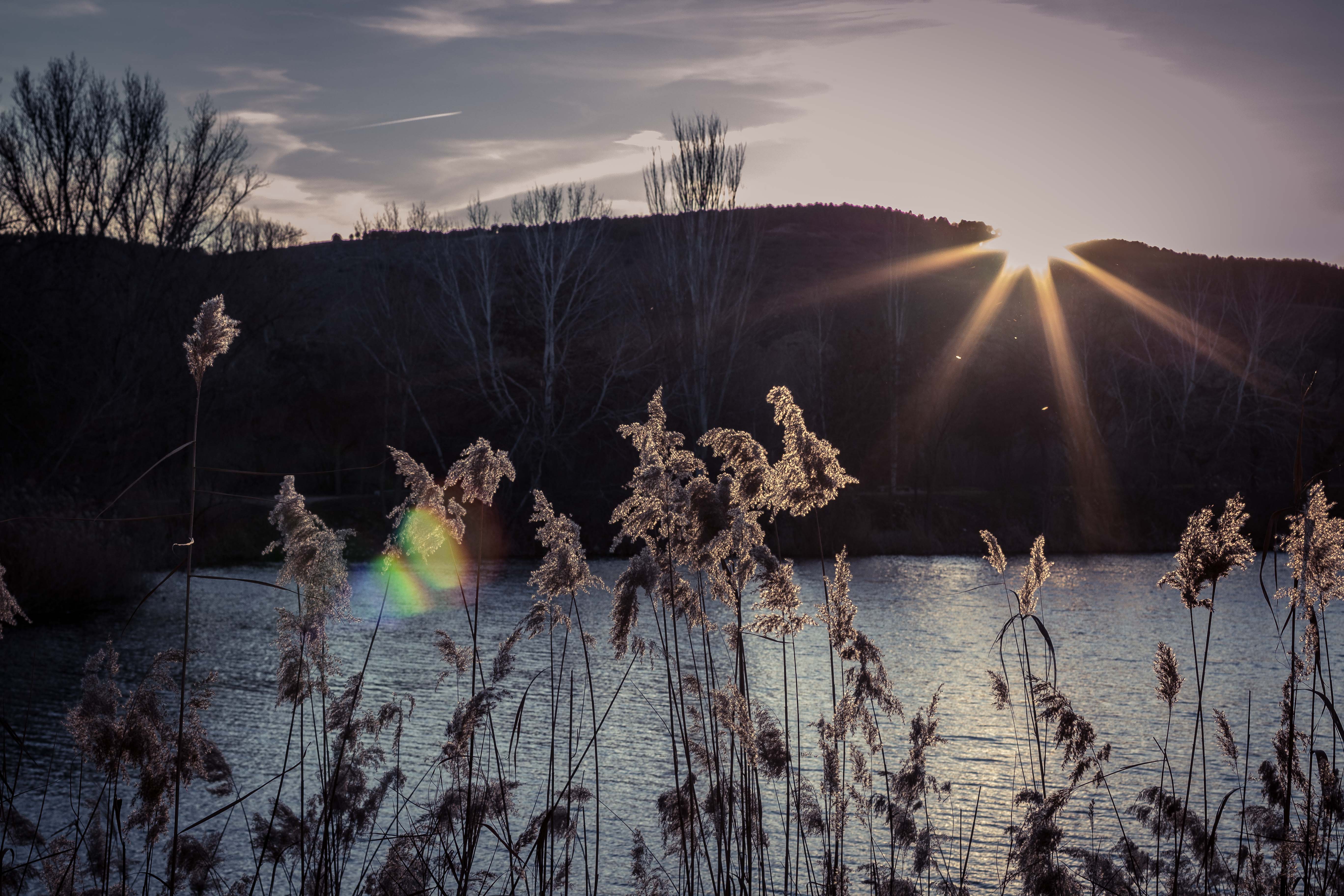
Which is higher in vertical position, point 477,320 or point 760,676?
point 477,320

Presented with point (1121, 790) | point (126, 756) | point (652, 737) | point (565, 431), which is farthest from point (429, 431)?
point (126, 756)

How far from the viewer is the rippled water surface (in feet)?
28.2

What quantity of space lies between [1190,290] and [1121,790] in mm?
45656

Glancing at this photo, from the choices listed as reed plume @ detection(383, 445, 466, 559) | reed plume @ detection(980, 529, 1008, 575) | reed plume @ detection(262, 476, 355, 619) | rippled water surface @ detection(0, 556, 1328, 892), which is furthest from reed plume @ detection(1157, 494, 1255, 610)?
reed plume @ detection(262, 476, 355, 619)

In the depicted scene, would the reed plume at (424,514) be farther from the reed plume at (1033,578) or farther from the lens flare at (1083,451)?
the lens flare at (1083,451)

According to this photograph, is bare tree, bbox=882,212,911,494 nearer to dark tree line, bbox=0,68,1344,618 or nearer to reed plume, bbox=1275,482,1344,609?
dark tree line, bbox=0,68,1344,618

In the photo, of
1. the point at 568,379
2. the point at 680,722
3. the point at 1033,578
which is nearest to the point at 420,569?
the point at 568,379

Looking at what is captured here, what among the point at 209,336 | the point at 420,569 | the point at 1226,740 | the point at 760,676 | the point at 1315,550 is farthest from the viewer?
the point at 420,569

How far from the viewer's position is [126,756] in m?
3.38

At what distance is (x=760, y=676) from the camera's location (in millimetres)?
14641

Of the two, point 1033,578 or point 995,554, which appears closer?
point 1033,578

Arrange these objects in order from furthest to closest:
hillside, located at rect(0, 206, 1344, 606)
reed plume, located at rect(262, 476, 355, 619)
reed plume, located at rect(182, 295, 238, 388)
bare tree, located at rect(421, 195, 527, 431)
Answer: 1. bare tree, located at rect(421, 195, 527, 431)
2. hillside, located at rect(0, 206, 1344, 606)
3. reed plume, located at rect(262, 476, 355, 619)
4. reed plume, located at rect(182, 295, 238, 388)

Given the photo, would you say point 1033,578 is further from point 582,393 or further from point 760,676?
point 582,393

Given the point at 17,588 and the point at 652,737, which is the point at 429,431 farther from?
the point at 652,737
